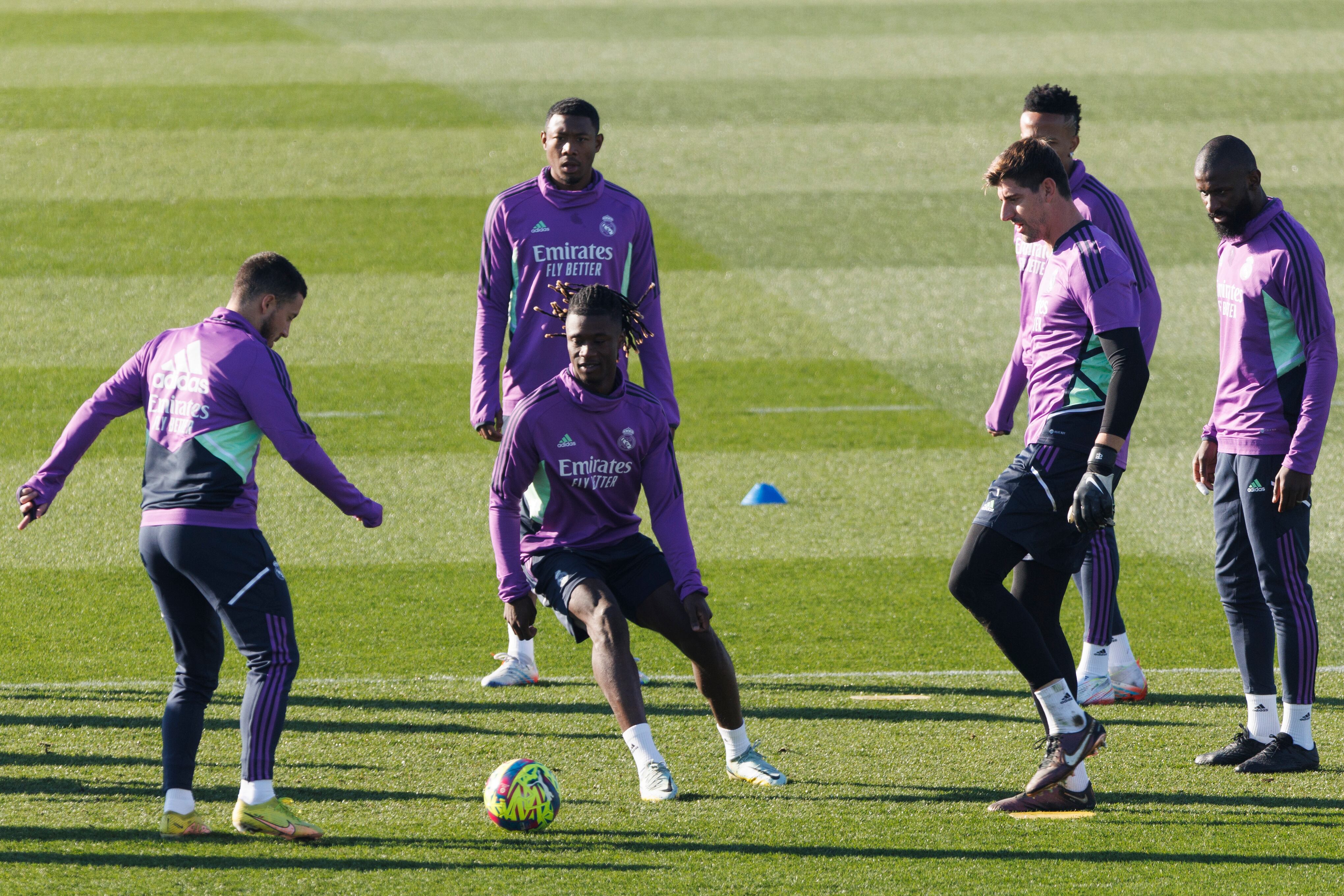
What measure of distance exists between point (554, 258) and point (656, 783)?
2.39 m

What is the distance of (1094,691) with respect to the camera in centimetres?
656

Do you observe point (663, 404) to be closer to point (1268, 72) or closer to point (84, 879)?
point (84, 879)

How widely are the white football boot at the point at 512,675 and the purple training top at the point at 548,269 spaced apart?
1049mm

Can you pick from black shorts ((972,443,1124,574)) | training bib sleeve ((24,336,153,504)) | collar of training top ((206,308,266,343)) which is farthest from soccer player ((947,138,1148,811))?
training bib sleeve ((24,336,153,504))

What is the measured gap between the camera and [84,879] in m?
4.52

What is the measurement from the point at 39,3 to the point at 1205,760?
23.2m

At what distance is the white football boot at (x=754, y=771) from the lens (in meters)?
5.46

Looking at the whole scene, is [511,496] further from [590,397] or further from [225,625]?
[225,625]

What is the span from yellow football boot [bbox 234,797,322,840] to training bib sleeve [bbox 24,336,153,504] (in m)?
1.14

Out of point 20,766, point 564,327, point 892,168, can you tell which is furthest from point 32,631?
point 892,168

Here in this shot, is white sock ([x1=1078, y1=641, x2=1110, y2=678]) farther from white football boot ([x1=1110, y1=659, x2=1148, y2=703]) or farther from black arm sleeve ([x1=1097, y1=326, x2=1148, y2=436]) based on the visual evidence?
black arm sleeve ([x1=1097, y1=326, x2=1148, y2=436])

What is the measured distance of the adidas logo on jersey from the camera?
480 centimetres

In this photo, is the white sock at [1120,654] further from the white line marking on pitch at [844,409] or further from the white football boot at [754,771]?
the white line marking on pitch at [844,409]

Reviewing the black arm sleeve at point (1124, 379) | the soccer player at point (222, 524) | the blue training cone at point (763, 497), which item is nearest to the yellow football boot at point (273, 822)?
the soccer player at point (222, 524)
